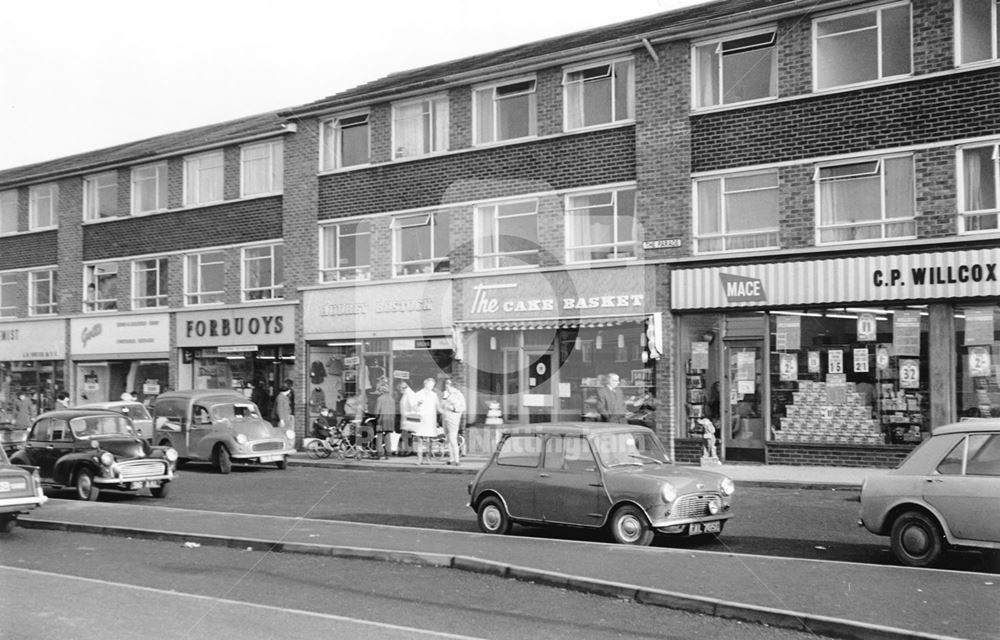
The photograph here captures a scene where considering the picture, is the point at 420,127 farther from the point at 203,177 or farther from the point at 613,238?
the point at 203,177

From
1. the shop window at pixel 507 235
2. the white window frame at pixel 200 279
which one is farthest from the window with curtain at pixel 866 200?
the white window frame at pixel 200 279

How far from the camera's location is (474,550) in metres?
10.5

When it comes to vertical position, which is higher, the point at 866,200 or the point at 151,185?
the point at 151,185

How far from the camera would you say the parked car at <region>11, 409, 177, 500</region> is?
1644 centimetres

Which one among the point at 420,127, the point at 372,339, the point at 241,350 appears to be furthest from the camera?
the point at 241,350

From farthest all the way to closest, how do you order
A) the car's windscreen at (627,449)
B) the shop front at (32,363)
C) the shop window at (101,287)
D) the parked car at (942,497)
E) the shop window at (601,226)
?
the shop front at (32,363) → the shop window at (101,287) → the shop window at (601,226) → the car's windscreen at (627,449) → the parked car at (942,497)

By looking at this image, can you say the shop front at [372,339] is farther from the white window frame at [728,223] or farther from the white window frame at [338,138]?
the white window frame at [728,223]

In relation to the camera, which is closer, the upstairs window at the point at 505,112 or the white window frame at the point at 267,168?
the upstairs window at the point at 505,112

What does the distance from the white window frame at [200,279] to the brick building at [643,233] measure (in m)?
0.07

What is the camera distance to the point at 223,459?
21609mm

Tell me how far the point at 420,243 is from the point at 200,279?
28.6 feet

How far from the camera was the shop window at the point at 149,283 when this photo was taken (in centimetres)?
3189

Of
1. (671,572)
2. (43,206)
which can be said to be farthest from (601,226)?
(43,206)

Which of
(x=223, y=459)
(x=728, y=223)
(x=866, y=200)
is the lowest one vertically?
(x=223, y=459)
